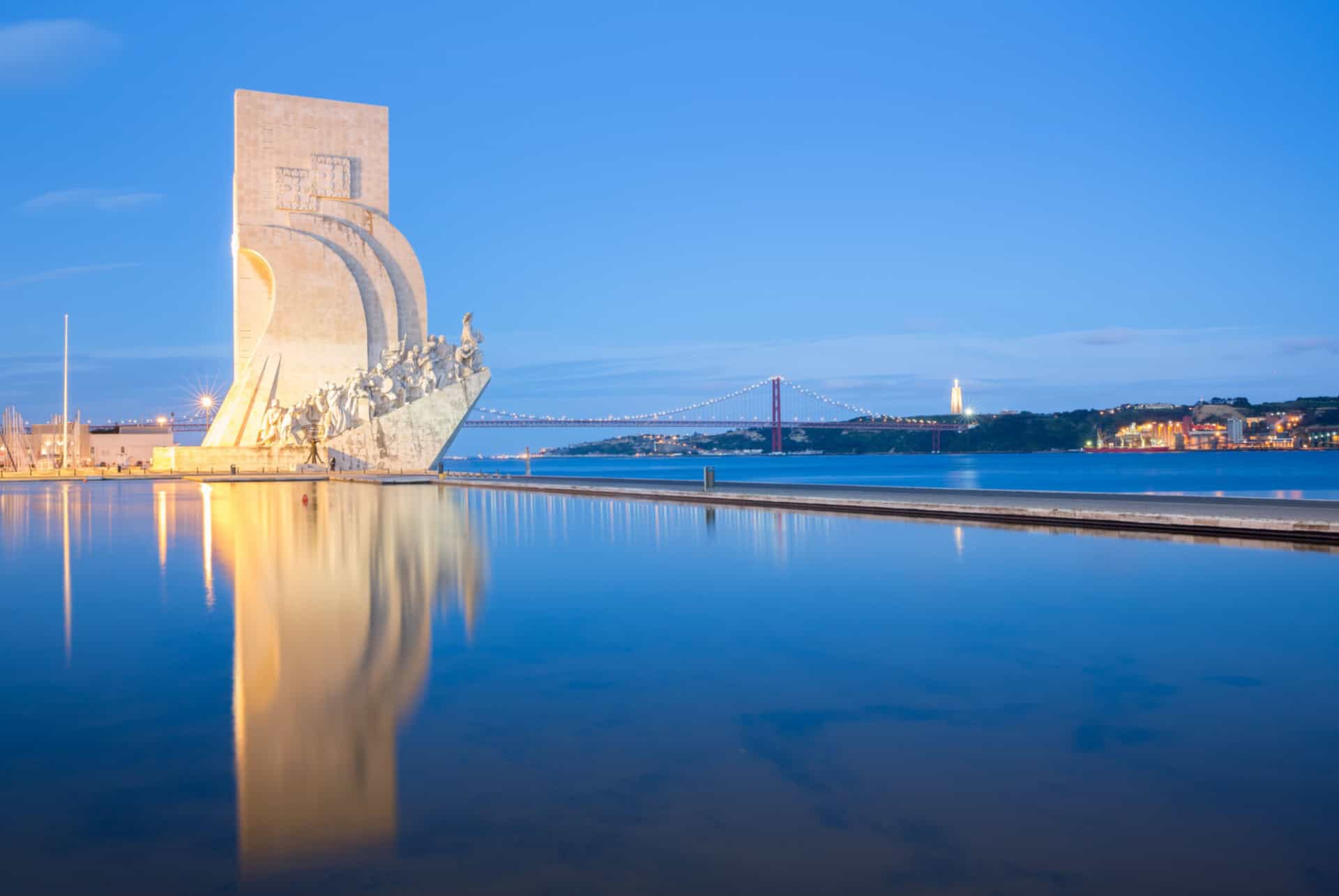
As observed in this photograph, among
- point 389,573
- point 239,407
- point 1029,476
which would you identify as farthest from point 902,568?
point 1029,476

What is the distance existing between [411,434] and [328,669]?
2339 cm

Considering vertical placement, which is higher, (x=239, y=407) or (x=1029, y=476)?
(x=239, y=407)

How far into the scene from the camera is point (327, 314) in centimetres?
2764

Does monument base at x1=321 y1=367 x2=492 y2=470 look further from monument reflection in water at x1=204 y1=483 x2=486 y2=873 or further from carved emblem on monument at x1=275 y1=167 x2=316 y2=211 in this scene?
monument reflection in water at x1=204 y1=483 x2=486 y2=873

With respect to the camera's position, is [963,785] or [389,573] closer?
[963,785]

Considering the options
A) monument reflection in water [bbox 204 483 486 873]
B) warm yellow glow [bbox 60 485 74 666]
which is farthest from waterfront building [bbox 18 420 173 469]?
monument reflection in water [bbox 204 483 486 873]

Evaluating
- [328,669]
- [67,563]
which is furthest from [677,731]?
[67,563]

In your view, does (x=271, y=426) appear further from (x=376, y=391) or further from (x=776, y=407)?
(x=776, y=407)

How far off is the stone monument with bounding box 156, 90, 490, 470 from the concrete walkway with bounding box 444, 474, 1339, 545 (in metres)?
12.8

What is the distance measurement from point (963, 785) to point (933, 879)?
509mm

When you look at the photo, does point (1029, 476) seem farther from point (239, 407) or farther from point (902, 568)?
point (902, 568)

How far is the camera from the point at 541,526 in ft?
32.8

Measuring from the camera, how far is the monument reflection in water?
2137 mm

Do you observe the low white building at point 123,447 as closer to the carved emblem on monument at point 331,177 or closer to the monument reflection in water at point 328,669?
the carved emblem on monument at point 331,177
